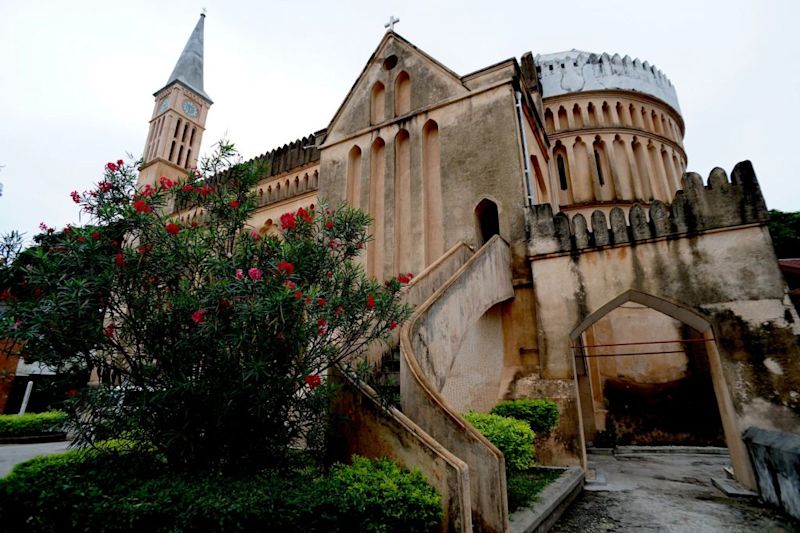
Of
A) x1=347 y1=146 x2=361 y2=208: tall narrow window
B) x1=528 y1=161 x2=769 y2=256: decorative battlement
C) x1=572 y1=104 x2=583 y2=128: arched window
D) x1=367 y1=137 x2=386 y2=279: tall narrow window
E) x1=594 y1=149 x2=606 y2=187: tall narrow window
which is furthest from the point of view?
x1=572 y1=104 x2=583 y2=128: arched window

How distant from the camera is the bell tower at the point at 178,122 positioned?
29.5 m

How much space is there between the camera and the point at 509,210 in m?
11.5

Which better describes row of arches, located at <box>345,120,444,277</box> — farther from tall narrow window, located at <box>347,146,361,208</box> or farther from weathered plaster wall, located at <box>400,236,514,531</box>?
weathered plaster wall, located at <box>400,236,514,531</box>

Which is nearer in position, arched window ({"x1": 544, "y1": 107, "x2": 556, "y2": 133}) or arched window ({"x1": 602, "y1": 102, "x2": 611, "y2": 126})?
arched window ({"x1": 602, "y1": 102, "x2": 611, "y2": 126})

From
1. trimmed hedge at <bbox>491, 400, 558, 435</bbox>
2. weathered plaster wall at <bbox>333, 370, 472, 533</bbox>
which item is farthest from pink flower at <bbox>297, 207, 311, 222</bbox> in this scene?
trimmed hedge at <bbox>491, 400, 558, 435</bbox>

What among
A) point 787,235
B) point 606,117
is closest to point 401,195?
point 606,117

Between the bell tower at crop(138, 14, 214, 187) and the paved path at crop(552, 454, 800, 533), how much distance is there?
1214 inches

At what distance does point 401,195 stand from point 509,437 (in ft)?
30.7

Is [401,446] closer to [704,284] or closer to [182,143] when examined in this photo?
[704,284]

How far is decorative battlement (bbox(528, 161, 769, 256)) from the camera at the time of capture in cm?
848

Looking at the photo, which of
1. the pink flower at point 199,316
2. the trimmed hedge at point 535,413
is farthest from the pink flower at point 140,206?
the trimmed hedge at point 535,413

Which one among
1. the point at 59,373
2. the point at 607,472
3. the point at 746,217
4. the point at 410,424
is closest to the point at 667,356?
the point at 607,472

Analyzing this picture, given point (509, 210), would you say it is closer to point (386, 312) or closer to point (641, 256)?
point (641, 256)

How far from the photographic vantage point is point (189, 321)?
197 inches
